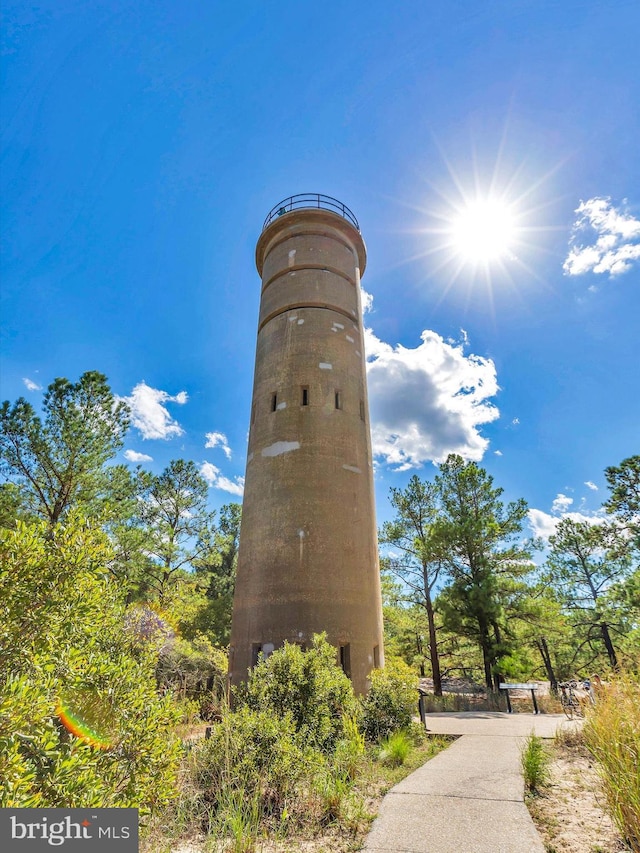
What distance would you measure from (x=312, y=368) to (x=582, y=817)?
10502 millimetres

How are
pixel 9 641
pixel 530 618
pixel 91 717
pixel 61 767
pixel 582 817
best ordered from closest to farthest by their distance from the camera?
pixel 61 767
pixel 9 641
pixel 91 717
pixel 582 817
pixel 530 618

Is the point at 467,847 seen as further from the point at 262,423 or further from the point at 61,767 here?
the point at 262,423

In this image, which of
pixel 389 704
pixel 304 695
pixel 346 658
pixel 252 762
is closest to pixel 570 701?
pixel 389 704

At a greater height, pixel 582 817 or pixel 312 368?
pixel 312 368

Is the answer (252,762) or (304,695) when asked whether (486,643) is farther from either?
(252,762)

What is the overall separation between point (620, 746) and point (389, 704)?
16.5 ft

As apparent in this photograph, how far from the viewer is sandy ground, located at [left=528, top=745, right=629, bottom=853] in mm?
3688

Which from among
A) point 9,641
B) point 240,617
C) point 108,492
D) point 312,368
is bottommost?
point 9,641

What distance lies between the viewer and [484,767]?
5973 mm

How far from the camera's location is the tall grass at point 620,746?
359 cm

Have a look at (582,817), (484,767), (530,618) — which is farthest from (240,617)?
(530,618)

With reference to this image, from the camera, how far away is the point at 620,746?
4152 mm

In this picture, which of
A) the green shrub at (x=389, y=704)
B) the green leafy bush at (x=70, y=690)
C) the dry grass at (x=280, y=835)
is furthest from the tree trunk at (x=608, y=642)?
the green leafy bush at (x=70, y=690)

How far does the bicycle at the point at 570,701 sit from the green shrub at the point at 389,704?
341 centimetres
